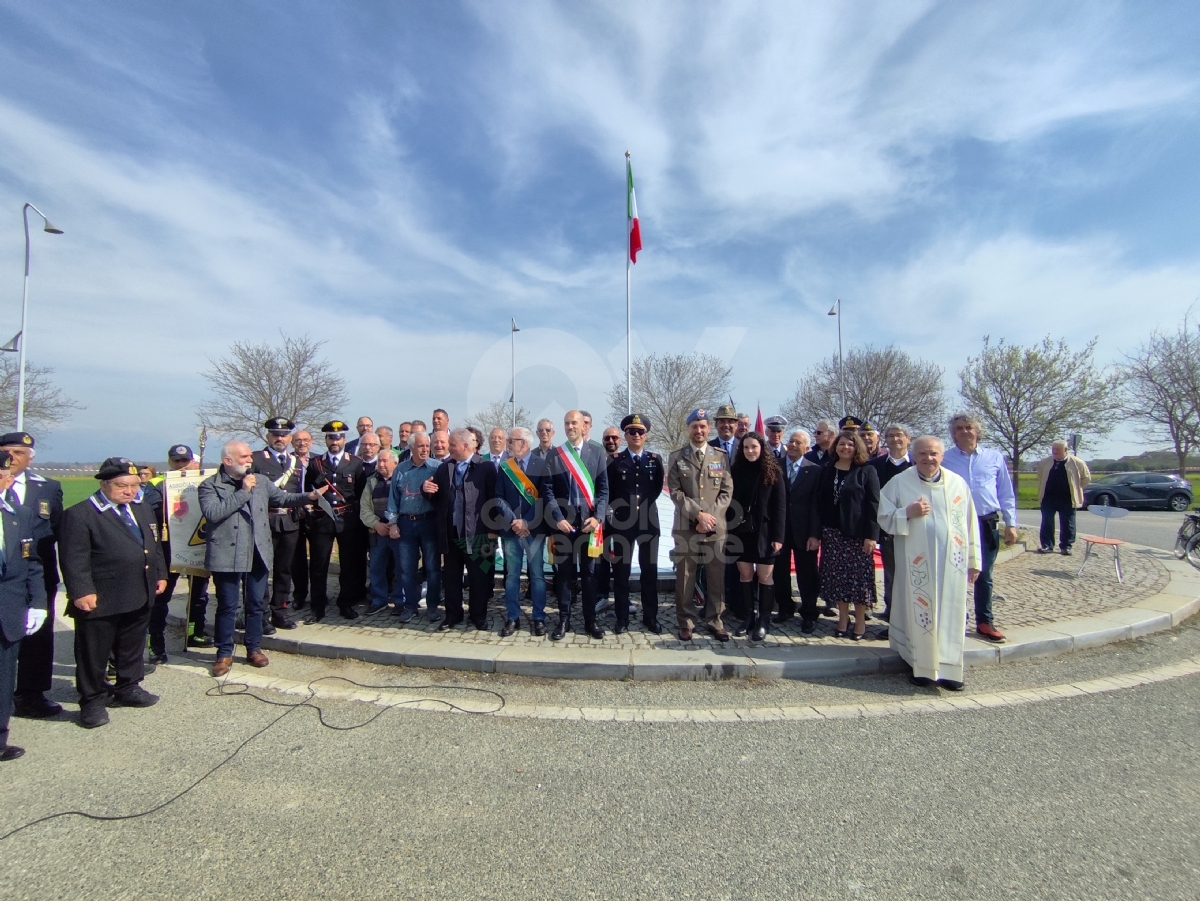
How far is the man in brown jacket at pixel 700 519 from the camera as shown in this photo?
553 cm

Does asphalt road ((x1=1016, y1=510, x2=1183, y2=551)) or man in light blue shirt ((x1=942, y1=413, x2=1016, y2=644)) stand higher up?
man in light blue shirt ((x1=942, y1=413, x2=1016, y2=644))

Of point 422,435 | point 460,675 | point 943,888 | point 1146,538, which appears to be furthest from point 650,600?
point 1146,538

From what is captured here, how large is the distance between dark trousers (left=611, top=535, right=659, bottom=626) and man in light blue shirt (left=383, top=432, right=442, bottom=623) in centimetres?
202

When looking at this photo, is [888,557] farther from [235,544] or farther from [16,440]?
[16,440]

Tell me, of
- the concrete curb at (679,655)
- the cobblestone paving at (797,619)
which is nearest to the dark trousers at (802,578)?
the cobblestone paving at (797,619)

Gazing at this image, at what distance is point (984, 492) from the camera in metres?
5.54

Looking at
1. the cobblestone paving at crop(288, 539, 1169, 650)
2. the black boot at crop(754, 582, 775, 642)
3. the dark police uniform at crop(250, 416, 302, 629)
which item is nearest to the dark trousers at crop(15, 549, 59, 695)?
the dark police uniform at crop(250, 416, 302, 629)

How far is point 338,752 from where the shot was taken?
358cm

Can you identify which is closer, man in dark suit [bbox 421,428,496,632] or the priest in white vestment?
the priest in white vestment

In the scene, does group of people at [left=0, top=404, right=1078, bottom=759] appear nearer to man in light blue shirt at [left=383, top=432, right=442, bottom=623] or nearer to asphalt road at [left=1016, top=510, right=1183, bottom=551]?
man in light blue shirt at [left=383, top=432, right=442, bottom=623]

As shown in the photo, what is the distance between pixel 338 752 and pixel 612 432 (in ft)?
12.0

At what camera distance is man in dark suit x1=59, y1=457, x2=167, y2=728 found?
404cm

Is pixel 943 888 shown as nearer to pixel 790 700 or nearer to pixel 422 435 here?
pixel 790 700

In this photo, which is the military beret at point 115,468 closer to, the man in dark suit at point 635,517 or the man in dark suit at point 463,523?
the man in dark suit at point 463,523
